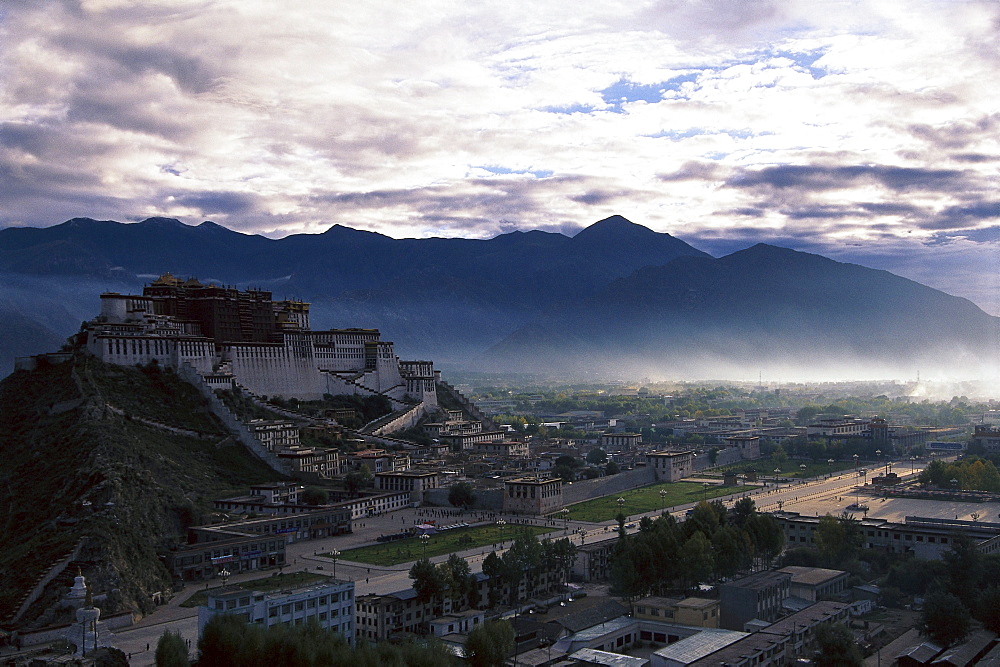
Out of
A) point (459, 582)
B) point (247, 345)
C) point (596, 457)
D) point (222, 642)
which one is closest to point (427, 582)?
point (459, 582)

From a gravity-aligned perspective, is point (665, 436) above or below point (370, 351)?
below

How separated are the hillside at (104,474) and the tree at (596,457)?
31719 mm

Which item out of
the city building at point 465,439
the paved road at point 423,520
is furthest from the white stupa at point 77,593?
the city building at point 465,439

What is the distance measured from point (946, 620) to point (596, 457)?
2104 inches

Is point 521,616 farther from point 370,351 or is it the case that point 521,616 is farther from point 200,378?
point 370,351

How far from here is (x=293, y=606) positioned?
37875 millimetres

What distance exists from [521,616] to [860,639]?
1328 centimetres

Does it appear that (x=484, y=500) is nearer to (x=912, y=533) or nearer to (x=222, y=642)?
(x=912, y=533)

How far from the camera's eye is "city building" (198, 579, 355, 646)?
3609 cm

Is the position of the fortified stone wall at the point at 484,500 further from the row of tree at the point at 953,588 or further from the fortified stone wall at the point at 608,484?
the row of tree at the point at 953,588

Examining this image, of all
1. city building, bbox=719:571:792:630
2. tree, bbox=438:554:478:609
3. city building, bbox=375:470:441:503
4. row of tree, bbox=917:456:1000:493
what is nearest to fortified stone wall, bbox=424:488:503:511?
city building, bbox=375:470:441:503

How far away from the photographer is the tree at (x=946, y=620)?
37.9 metres

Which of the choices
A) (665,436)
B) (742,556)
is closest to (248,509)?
(742,556)

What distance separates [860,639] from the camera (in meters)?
39.1
